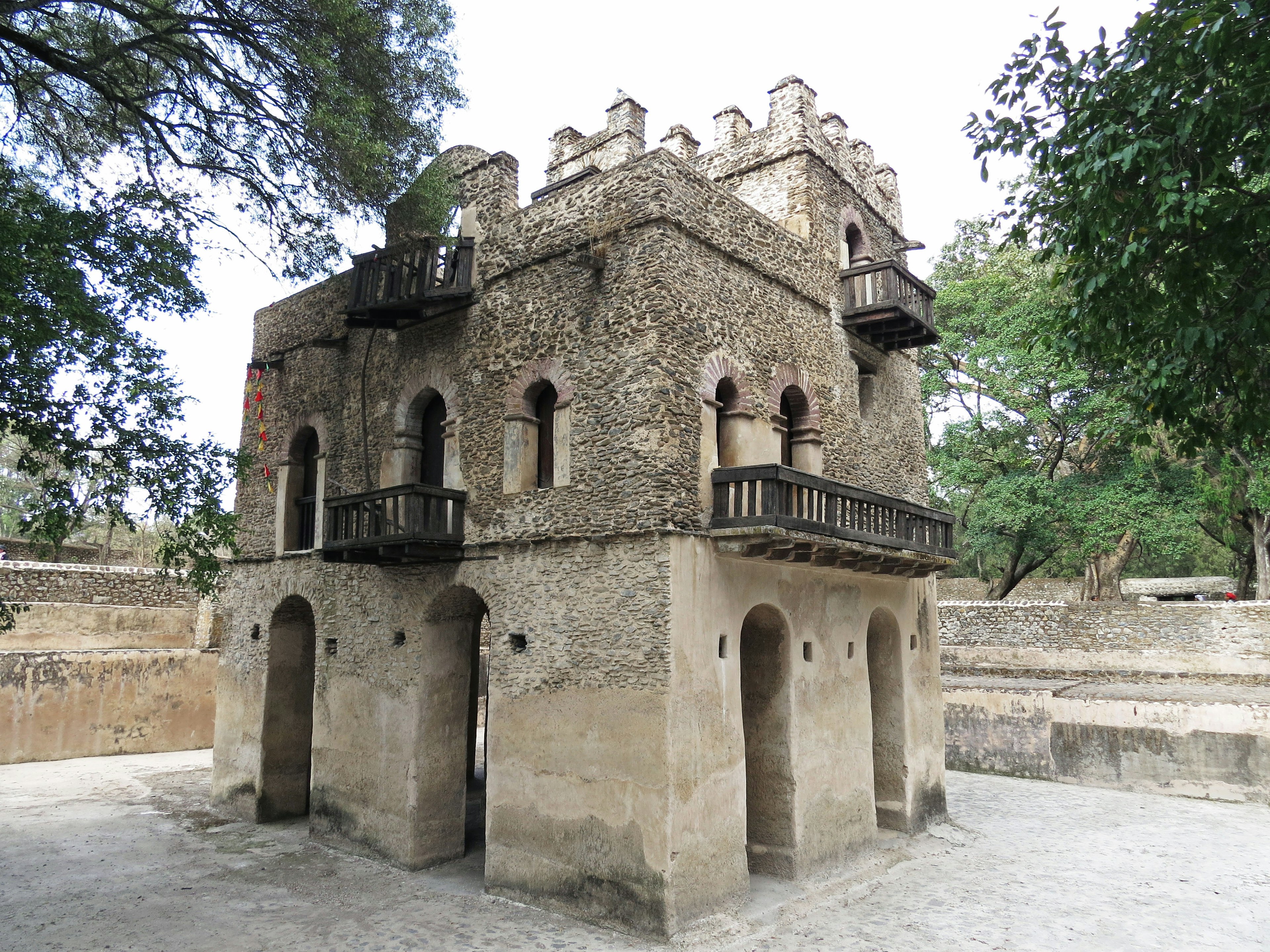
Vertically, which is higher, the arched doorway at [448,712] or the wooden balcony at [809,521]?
the wooden balcony at [809,521]

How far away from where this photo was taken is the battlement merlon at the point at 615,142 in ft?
47.0

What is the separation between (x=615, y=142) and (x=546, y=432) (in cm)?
557

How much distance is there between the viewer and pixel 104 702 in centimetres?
2153

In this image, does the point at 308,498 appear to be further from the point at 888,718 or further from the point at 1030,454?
the point at 1030,454

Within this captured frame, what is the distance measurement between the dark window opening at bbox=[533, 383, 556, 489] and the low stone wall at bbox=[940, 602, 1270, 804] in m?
13.4

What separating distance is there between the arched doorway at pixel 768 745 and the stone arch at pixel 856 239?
735 cm

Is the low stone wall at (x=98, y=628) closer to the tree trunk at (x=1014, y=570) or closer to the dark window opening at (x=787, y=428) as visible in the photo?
the dark window opening at (x=787, y=428)

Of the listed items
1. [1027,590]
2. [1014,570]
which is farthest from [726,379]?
[1027,590]

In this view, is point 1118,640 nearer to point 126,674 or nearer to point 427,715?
point 427,715

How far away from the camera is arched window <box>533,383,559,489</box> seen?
1232 cm

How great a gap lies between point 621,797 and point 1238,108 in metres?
9.39

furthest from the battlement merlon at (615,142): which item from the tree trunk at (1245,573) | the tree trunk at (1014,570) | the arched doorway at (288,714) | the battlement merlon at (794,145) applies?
the tree trunk at (1245,573)

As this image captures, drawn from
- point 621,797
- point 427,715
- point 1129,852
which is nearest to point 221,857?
point 427,715

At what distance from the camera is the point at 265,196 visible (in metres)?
13.0
